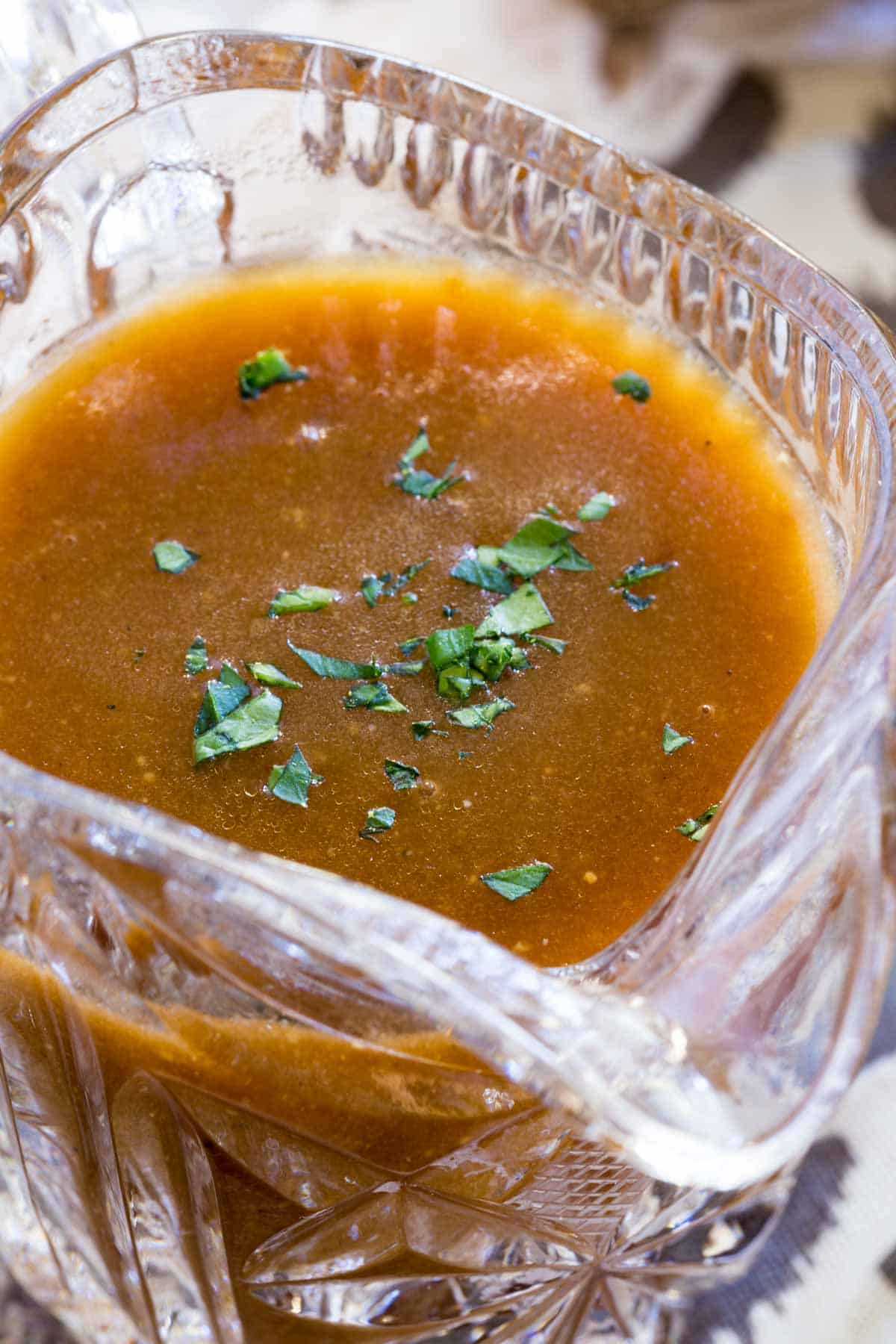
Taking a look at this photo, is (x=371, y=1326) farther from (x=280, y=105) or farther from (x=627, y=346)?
(x=280, y=105)

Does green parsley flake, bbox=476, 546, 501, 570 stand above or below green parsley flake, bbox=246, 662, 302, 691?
above

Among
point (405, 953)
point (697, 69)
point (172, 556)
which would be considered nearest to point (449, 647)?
point (172, 556)

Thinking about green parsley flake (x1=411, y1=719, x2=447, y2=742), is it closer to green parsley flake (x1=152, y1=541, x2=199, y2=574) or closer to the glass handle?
green parsley flake (x1=152, y1=541, x2=199, y2=574)

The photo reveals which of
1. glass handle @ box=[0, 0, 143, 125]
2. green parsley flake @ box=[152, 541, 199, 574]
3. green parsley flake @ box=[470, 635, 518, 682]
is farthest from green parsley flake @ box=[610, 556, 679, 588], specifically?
glass handle @ box=[0, 0, 143, 125]

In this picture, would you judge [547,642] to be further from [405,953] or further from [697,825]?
[405,953]

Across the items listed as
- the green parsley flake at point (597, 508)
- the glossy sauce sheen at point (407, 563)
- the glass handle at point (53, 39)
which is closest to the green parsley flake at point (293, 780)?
the glossy sauce sheen at point (407, 563)

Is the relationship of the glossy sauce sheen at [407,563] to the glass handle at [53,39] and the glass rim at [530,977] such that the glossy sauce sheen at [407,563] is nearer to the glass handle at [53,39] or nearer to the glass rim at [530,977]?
the glass rim at [530,977]

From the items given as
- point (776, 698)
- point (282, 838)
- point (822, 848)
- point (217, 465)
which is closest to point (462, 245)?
point (217, 465)
